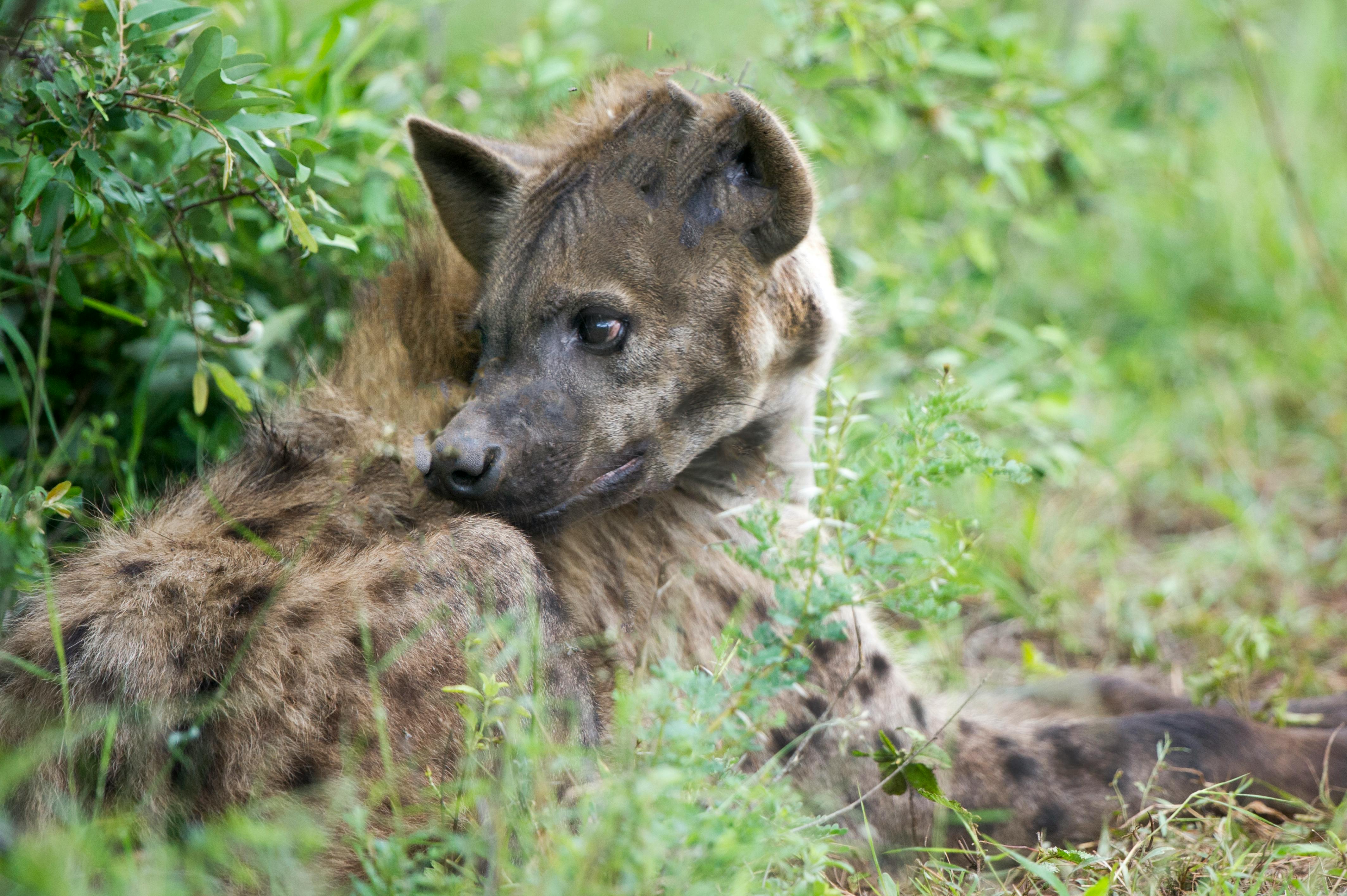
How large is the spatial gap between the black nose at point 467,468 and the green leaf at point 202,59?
37.3 inches

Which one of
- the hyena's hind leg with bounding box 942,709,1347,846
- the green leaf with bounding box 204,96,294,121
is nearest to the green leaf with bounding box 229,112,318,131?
the green leaf with bounding box 204,96,294,121

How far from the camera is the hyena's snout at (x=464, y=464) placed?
8.11ft

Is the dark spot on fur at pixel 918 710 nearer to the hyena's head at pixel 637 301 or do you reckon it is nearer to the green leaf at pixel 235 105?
the hyena's head at pixel 637 301

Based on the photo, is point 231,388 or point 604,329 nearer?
point 604,329

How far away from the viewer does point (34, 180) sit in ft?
7.95

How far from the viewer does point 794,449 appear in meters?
3.12

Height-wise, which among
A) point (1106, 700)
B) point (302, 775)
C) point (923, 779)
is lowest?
point (1106, 700)

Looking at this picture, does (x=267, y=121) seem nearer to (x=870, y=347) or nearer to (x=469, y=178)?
(x=469, y=178)

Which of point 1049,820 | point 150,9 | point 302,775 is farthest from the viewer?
point 1049,820

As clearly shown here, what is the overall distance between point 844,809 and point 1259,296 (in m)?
4.47

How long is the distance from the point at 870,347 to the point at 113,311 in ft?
8.21

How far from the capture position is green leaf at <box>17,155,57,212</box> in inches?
94.3

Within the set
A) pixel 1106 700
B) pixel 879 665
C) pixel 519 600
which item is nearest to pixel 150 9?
pixel 519 600

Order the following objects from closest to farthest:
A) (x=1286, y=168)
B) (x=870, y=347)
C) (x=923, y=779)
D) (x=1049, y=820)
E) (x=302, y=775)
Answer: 1. (x=302, y=775)
2. (x=923, y=779)
3. (x=1049, y=820)
4. (x=870, y=347)
5. (x=1286, y=168)
